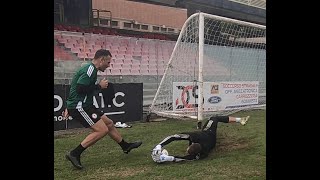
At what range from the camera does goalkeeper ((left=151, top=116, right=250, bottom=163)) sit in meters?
2.00

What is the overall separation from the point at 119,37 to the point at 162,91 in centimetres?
47

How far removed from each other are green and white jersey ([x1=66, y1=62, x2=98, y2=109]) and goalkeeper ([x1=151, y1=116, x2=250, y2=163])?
0.47m

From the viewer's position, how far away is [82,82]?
70.5 inches

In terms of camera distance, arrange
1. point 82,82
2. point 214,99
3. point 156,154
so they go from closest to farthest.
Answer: point 82,82, point 156,154, point 214,99

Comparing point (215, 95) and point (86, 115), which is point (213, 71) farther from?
point (86, 115)

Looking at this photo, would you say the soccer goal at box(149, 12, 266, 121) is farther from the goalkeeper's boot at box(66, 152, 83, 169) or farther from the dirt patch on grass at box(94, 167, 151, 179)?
the goalkeeper's boot at box(66, 152, 83, 169)

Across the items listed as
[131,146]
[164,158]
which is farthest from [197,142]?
[131,146]

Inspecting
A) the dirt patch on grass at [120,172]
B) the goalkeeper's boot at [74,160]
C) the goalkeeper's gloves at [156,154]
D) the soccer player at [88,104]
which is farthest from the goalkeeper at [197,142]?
the goalkeeper's boot at [74,160]

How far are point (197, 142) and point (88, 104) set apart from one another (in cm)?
69

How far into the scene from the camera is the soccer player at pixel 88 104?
179 cm

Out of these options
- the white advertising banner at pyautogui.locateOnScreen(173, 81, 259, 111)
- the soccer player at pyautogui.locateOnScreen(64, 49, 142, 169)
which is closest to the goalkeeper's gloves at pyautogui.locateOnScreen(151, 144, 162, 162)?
the soccer player at pyautogui.locateOnScreen(64, 49, 142, 169)
